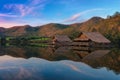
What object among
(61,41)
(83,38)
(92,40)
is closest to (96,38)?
(92,40)

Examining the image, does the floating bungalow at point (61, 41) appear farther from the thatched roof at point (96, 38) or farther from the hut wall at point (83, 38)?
the thatched roof at point (96, 38)

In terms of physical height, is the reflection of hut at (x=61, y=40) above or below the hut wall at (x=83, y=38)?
below

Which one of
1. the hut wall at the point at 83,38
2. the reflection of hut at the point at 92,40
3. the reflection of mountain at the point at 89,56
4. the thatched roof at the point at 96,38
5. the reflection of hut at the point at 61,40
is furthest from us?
the reflection of hut at the point at 61,40

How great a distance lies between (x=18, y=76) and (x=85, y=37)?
197 ft

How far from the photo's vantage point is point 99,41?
75500 millimetres

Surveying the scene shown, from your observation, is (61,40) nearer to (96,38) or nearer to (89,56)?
(96,38)

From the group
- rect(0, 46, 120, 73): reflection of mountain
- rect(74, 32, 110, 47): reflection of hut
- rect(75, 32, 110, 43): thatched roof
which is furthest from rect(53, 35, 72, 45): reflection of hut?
rect(0, 46, 120, 73): reflection of mountain

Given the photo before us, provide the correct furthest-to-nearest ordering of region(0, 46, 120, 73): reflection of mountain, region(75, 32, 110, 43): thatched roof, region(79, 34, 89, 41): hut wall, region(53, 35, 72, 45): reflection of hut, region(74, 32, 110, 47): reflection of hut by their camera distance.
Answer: region(53, 35, 72, 45): reflection of hut
region(79, 34, 89, 41): hut wall
region(75, 32, 110, 43): thatched roof
region(74, 32, 110, 47): reflection of hut
region(0, 46, 120, 73): reflection of mountain

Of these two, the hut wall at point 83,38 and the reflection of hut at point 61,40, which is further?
the reflection of hut at point 61,40

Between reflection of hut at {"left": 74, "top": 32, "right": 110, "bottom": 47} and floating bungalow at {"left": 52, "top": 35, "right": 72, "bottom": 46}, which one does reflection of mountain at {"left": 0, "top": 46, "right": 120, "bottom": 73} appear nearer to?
reflection of hut at {"left": 74, "top": 32, "right": 110, "bottom": 47}

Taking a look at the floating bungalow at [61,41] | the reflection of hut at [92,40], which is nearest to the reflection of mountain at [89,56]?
the reflection of hut at [92,40]

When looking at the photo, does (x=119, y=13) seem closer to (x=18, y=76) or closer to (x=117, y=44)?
(x=117, y=44)

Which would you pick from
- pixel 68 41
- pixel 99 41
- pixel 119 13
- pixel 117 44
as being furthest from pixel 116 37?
pixel 119 13

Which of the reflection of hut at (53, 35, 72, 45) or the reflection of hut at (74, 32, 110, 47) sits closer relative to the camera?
the reflection of hut at (74, 32, 110, 47)
